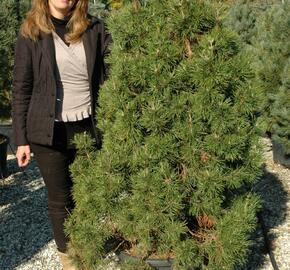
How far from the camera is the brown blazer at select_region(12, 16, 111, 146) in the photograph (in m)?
2.82

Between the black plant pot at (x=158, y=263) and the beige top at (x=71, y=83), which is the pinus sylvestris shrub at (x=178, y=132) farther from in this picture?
the beige top at (x=71, y=83)

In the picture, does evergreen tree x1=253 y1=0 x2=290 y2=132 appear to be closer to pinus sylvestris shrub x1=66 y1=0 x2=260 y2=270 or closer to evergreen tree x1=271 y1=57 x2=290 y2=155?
evergreen tree x1=271 y1=57 x2=290 y2=155

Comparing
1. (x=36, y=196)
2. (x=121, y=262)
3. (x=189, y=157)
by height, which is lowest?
(x=36, y=196)

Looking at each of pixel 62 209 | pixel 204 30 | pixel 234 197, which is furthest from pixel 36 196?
pixel 204 30

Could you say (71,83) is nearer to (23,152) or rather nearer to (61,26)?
(61,26)

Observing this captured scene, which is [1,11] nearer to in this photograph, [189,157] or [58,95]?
[58,95]

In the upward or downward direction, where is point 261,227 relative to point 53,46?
downward

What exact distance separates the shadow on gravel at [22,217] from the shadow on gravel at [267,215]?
1614 millimetres

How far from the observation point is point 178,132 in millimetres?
2463

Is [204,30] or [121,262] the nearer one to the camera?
[204,30]

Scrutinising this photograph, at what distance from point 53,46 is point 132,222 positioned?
1.06m

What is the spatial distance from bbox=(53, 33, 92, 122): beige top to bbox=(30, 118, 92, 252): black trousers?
0.22ft

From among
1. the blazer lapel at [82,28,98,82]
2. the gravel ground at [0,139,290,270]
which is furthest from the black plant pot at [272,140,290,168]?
the blazer lapel at [82,28,98,82]

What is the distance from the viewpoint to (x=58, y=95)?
289cm
